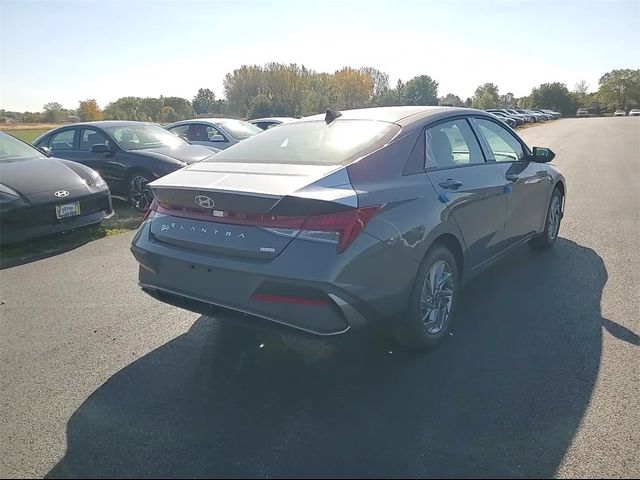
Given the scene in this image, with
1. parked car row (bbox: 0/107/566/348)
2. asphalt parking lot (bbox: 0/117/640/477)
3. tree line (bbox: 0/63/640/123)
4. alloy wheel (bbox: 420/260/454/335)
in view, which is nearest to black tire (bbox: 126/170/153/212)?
asphalt parking lot (bbox: 0/117/640/477)

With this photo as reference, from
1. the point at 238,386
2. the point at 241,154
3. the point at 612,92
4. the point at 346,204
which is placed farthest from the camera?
the point at 612,92

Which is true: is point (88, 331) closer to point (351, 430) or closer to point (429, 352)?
point (351, 430)

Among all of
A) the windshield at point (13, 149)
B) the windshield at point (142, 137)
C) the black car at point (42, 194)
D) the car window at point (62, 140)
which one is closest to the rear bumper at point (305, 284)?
the black car at point (42, 194)

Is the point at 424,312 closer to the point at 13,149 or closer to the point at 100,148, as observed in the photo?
the point at 13,149

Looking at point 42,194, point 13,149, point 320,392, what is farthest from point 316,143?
point 13,149

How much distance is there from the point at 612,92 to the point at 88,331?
424 feet

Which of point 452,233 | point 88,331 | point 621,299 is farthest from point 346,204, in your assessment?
point 621,299

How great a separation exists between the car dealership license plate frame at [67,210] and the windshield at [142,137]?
8.25ft

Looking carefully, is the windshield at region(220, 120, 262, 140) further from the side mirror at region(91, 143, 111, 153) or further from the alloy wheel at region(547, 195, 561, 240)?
the alloy wheel at region(547, 195, 561, 240)

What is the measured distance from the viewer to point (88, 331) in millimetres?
3738

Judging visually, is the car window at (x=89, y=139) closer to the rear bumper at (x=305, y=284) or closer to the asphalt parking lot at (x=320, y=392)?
the asphalt parking lot at (x=320, y=392)

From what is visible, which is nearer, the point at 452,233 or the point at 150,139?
the point at 452,233

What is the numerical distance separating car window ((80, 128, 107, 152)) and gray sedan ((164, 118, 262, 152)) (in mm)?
3057

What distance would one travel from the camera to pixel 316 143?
343 cm
